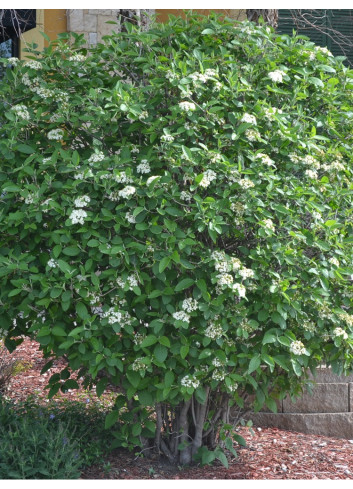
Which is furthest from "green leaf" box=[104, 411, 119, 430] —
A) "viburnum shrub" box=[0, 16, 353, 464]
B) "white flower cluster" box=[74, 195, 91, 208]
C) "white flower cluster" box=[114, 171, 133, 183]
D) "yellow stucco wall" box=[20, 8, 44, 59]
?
"yellow stucco wall" box=[20, 8, 44, 59]

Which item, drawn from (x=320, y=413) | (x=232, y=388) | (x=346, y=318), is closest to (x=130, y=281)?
(x=232, y=388)

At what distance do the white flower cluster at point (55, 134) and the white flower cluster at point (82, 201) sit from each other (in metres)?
0.41

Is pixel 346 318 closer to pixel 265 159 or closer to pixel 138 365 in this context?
pixel 265 159

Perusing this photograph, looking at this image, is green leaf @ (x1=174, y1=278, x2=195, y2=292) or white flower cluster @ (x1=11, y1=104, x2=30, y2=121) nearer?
Answer: green leaf @ (x1=174, y1=278, x2=195, y2=292)

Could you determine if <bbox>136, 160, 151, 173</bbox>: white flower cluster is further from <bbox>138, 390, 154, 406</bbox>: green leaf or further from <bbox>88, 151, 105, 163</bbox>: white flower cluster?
<bbox>138, 390, 154, 406</bbox>: green leaf

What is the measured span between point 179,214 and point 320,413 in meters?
2.07

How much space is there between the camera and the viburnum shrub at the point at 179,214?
2.92 m

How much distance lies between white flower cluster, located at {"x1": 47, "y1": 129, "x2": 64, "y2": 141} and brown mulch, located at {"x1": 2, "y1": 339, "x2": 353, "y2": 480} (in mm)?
1634

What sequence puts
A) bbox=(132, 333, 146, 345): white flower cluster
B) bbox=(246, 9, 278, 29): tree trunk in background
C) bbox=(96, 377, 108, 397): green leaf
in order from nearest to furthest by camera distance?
bbox=(132, 333, 146, 345): white flower cluster < bbox=(96, 377, 108, 397): green leaf < bbox=(246, 9, 278, 29): tree trunk in background

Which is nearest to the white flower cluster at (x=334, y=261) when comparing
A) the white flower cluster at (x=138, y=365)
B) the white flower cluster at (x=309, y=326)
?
the white flower cluster at (x=309, y=326)

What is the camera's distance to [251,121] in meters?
2.99

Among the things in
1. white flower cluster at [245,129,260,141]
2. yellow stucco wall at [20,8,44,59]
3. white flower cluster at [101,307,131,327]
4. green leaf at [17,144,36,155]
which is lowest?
white flower cluster at [101,307,131,327]

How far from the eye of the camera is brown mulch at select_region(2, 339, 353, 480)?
3443mm

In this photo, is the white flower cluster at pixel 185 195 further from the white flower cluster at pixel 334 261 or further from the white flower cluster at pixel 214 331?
the white flower cluster at pixel 334 261
